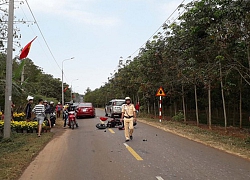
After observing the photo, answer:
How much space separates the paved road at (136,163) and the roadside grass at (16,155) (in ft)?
0.70

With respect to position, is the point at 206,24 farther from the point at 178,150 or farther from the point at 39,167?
the point at 39,167

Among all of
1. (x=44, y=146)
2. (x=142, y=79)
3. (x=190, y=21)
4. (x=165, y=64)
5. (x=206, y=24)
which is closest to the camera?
(x=44, y=146)

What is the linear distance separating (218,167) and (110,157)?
308 centimetres

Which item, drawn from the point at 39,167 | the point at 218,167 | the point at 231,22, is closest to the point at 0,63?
the point at 39,167

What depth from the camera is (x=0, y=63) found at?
50.0ft

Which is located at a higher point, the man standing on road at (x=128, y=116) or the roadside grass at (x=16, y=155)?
the man standing on road at (x=128, y=116)

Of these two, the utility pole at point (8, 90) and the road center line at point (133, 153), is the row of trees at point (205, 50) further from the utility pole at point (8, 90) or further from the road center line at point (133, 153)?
the utility pole at point (8, 90)

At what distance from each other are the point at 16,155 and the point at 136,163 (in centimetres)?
375

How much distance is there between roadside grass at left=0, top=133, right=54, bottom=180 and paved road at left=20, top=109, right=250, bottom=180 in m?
0.21

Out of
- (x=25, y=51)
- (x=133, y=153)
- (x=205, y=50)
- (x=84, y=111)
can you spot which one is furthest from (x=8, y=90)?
(x=84, y=111)

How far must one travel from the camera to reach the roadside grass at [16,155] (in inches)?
269

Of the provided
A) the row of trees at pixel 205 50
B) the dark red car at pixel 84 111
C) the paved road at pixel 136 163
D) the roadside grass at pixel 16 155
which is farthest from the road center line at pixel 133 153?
the dark red car at pixel 84 111

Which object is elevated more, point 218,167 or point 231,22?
point 231,22

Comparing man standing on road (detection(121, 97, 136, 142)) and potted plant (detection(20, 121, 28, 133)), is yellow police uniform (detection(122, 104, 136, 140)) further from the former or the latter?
potted plant (detection(20, 121, 28, 133))
